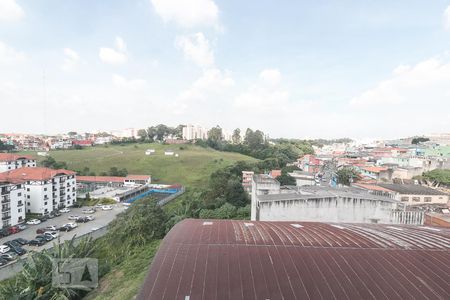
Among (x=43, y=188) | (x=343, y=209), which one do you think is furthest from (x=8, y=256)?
(x=343, y=209)

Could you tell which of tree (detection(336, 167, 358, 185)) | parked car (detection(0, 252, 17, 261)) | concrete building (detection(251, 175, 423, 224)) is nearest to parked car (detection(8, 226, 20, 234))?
parked car (detection(0, 252, 17, 261))

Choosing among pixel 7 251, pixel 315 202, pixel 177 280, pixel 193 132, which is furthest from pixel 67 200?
pixel 193 132

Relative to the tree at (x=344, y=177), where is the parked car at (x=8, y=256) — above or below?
below

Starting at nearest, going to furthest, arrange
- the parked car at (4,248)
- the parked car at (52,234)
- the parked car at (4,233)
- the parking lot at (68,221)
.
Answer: the parked car at (4,248), the parking lot at (68,221), the parked car at (52,234), the parked car at (4,233)

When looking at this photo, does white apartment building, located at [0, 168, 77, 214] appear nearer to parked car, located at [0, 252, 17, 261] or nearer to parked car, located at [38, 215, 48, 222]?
parked car, located at [38, 215, 48, 222]

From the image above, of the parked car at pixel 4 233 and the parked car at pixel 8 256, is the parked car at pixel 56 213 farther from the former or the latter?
the parked car at pixel 8 256
